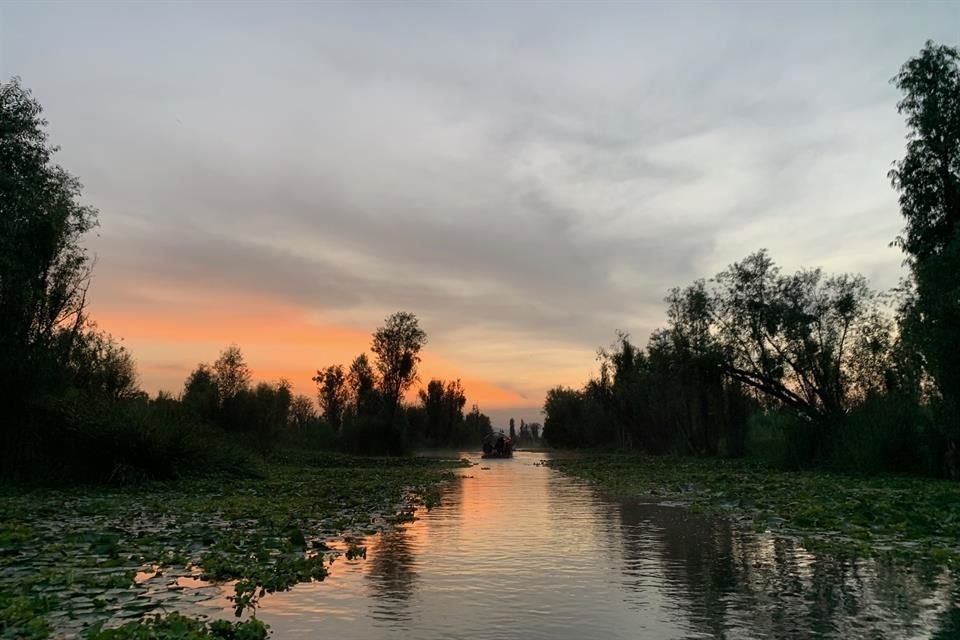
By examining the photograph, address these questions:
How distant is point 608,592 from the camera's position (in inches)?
346

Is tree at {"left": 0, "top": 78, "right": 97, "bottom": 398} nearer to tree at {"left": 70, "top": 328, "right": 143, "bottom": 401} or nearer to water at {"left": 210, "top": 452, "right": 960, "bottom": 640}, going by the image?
tree at {"left": 70, "top": 328, "right": 143, "bottom": 401}

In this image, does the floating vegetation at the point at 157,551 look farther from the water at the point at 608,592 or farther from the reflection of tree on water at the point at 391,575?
the water at the point at 608,592

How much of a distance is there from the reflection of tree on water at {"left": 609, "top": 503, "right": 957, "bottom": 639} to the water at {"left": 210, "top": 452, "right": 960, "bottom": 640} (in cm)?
2

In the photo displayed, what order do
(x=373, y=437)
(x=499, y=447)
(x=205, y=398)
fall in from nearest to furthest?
1. (x=205, y=398)
2. (x=499, y=447)
3. (x=373, y=437)

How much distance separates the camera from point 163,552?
10742 mm

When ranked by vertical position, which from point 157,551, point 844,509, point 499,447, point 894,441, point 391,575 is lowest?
point 391,575

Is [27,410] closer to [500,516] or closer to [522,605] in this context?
[500,516]

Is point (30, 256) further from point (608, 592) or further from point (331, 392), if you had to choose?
point (331, 392)

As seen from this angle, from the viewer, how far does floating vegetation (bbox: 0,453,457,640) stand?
7.12 metres

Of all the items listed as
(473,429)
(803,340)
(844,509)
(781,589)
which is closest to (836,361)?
(803,340)

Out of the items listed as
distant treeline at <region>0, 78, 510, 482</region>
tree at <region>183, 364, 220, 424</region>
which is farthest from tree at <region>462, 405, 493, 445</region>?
distant treeline at <region>0, 78, 510, 482</region>

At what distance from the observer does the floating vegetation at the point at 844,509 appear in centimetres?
1181

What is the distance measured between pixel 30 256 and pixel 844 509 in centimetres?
2601

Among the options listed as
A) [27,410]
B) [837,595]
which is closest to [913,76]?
[837,595]
